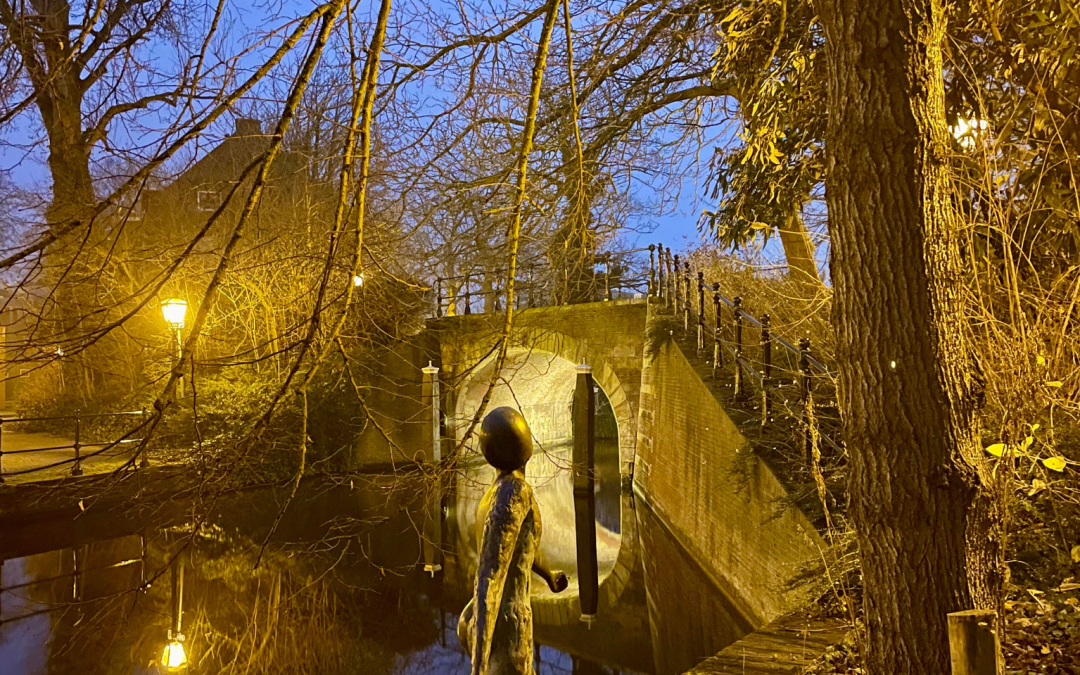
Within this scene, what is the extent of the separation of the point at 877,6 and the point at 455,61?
6.79 ft

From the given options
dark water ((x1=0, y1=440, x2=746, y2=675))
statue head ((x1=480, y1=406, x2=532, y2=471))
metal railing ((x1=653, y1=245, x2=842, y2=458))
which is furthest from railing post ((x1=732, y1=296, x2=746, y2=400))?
statue head ((x1=480, y1=406, x2=532, y2=471))

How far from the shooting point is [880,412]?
2.38m

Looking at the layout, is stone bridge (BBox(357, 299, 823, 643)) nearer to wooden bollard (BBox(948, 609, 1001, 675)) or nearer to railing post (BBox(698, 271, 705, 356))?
railing post (BBox(698, 271, 705, 356))

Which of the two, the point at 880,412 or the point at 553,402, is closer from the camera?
the point at 880,412

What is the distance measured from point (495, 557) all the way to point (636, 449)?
1127 cm

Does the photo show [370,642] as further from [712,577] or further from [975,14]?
[975,14]

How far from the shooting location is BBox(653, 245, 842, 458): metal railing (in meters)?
4.99

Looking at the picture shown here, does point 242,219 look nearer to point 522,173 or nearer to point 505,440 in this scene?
point 505,440

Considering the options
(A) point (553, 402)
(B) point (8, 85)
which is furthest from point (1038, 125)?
(A) point (553, 402)

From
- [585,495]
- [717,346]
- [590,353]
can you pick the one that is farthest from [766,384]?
[585,495]

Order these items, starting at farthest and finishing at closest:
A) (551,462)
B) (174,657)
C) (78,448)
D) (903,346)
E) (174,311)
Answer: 1. (551,462)
2. (78,448)
3. (174,311)
4. (174,657)
5. (903,346)

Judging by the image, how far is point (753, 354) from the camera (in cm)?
891

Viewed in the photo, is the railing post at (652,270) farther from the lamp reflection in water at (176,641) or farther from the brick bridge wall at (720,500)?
the lamp reflection in water at (176,641)

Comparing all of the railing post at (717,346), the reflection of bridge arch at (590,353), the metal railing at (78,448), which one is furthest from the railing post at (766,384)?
the metal railing at (78,448)
